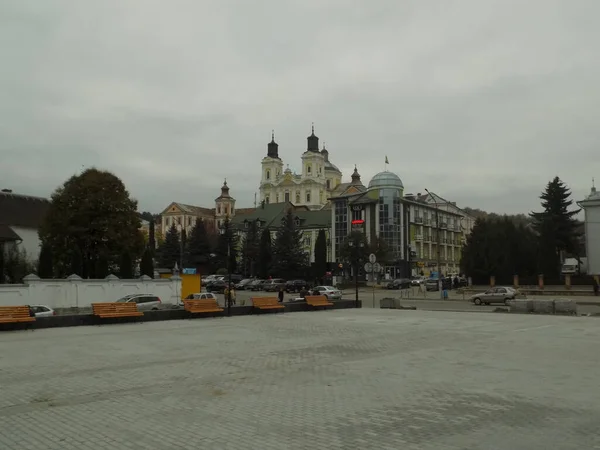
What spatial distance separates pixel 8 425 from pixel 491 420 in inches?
258

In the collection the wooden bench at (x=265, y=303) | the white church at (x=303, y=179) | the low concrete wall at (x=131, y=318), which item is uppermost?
the white church at (x=303, y=179)

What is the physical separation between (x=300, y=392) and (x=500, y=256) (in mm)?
57537

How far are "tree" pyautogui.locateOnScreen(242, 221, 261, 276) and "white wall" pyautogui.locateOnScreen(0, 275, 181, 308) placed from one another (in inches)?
1945

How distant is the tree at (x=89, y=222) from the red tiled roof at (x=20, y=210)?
16.1 meters

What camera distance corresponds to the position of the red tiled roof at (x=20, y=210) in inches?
2349

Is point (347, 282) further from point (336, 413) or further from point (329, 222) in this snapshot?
point (336, 413)

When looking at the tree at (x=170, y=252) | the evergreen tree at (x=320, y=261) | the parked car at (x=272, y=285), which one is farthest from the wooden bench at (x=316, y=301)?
the tree at (x=170, y=252)

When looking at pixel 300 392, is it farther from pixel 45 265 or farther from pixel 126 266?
pixel 45 265

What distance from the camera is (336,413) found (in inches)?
318

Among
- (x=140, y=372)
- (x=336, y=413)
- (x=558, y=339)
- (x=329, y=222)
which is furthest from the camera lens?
(x=329, y=222)

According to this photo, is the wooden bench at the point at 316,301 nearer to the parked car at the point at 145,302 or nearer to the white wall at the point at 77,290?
the parked car at the point at 145,302

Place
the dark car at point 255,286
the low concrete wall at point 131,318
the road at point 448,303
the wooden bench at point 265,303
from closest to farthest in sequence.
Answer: the low concrete wall at point 131,318, the wooden bench at point 265,303, the road at point 448,303, the dark car at point 255,286

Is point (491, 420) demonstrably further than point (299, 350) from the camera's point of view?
No

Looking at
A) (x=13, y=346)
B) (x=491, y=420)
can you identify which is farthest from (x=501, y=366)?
(x=13, y=346)
